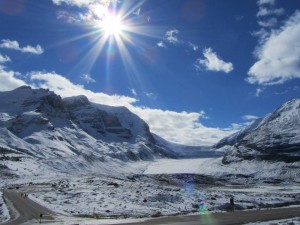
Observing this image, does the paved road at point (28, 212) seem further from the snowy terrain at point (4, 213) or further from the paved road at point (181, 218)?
the snowy terrain at point (4, 213)

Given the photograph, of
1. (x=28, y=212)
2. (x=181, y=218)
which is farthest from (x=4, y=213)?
(x=181, y=218)

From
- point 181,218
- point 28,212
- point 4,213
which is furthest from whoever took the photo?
point 28,212

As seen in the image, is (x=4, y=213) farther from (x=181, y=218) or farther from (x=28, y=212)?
(x=181, y=218)

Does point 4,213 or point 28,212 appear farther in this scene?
point 28,212

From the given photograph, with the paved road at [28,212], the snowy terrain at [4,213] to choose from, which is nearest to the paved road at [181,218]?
the paved road at [28,212]

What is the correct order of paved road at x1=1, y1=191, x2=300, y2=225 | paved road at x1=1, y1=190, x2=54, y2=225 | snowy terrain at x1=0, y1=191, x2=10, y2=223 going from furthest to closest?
snowy terrain at x1=0, y1=191, x2=10, y2=223, paved road at x1=1, y1=190, x2=54, y2=225, paved road at x1=1, y1=191, x2=300, y2=225

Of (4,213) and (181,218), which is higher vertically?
(4,213)

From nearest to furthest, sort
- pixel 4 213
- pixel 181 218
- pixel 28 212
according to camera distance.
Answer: pixel 181 218 < pixel 4 213 < pixel 28 212

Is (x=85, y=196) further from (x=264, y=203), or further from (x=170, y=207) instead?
(x=264, y=203)

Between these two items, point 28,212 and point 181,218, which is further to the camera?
point 28,212

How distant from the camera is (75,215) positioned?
154 ft

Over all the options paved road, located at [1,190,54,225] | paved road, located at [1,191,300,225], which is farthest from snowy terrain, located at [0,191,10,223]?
paved road, located at [1,191,300,225]

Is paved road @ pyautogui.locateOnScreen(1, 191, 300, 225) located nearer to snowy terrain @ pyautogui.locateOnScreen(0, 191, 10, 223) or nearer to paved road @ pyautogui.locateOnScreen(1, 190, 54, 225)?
paved road @ pyautogui.locateOnScreen(1, 190, 54, 225)

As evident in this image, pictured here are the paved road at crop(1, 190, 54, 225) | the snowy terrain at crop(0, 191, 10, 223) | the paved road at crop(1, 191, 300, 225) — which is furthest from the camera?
the snowy terrain at crop(0, 191, 10, 223)
